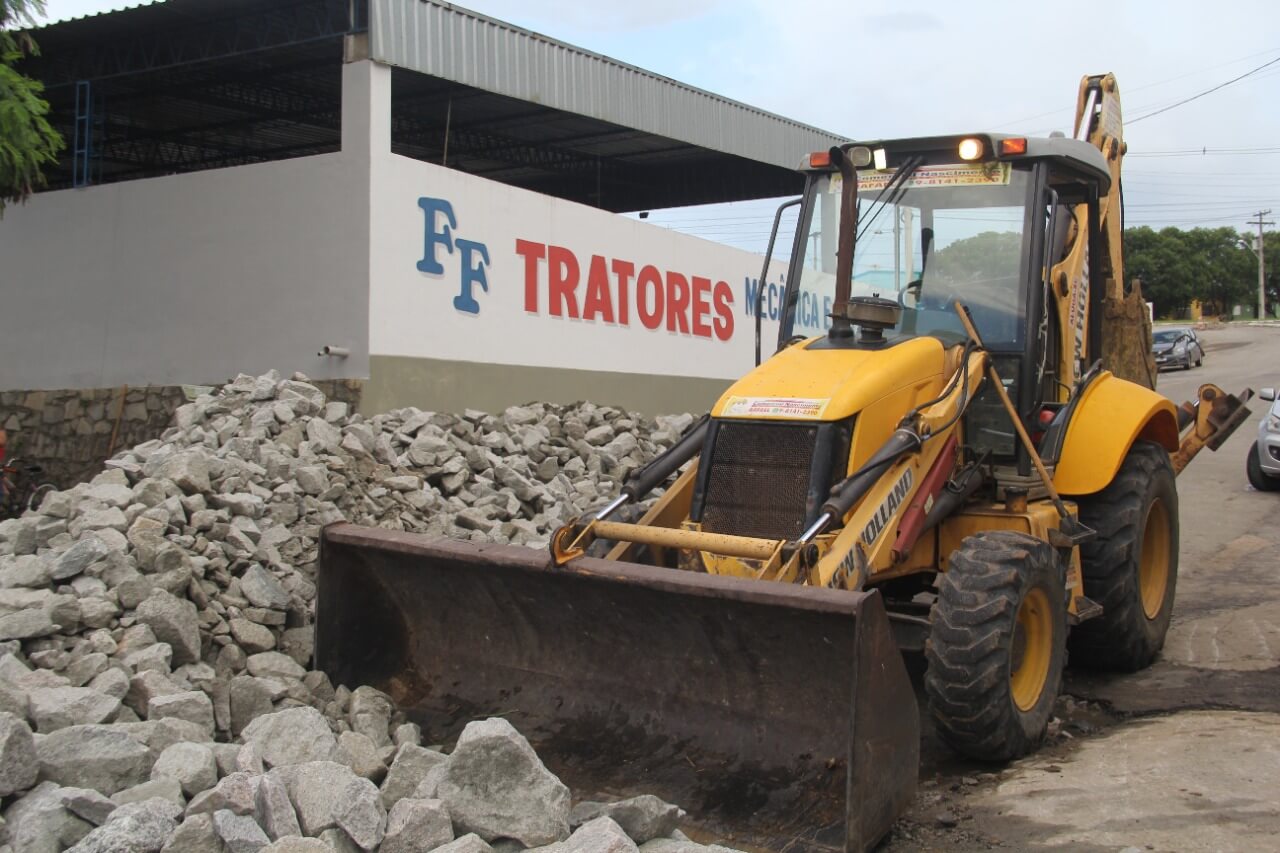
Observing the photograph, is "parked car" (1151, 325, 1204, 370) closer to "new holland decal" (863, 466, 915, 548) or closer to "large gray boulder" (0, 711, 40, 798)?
"new holland decal" (863, 466, 915, 548)

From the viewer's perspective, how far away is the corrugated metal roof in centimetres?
1191

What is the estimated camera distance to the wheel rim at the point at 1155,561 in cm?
770

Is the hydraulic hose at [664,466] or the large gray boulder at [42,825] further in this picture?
the hydraulic hose at [664,466]

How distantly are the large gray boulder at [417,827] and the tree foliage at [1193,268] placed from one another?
7413cm

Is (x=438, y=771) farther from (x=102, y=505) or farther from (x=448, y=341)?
(x=448, y=341)

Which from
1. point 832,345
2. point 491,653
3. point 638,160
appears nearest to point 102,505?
point 491,653

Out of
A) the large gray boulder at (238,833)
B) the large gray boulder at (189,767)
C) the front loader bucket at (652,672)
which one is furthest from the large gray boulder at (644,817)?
the large gray boulder at (189,767)

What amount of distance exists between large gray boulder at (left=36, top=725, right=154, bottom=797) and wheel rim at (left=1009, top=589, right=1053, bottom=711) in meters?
3.77

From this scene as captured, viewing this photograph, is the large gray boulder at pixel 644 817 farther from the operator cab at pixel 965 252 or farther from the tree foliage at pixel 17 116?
the tree foliage at pixel 17 116

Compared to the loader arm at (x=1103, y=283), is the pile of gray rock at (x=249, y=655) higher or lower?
lower

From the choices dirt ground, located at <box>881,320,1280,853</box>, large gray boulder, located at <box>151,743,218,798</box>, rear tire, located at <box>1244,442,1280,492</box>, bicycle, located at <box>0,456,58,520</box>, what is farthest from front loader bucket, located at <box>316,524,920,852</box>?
rear tire, located at <box>1244,442,1280,492</box>

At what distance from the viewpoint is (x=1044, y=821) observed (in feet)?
16.0

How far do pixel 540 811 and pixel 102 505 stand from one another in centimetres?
426

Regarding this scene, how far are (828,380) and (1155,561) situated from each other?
3276 mm
